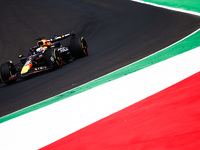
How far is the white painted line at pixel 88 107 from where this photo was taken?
4.07 m

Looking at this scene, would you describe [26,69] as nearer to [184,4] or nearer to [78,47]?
[78,47]

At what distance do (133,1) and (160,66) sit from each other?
14190 millimetres

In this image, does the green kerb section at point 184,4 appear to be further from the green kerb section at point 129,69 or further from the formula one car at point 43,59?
the green kerb section at point 129,69

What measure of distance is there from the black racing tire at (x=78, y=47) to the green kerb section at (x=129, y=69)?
3600mm

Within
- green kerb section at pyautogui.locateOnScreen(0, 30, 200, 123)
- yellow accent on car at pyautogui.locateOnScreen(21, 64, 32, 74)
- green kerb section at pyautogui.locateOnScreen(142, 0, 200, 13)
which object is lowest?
green kerb section at pyautogui.locateOnScreen(0, 30, 200, 123)

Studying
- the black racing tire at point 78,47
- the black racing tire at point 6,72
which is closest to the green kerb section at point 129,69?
the black racing tire at point 78,47

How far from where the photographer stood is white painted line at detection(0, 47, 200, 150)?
407cm

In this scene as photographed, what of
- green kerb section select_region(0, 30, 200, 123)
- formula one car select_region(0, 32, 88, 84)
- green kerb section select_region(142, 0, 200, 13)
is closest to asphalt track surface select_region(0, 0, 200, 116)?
formula one car select_region(0, 32, 88, 84)

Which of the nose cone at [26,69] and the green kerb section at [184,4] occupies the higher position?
the green kerb section at [184,4]

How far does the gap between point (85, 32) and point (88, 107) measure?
1127 centimetres

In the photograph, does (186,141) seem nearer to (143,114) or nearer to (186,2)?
(143,114)

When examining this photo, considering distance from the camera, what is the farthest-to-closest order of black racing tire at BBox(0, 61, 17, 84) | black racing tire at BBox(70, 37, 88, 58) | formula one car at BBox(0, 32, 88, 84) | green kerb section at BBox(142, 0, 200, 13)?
green kerb section at BBox(142, 0, 200, 13) < black racing tire at BBox(70, 37, 88, 58) < black racing tire at BBox(0, 61, 17, 84) < formula one car at BBox(0, 32, 88, 84)

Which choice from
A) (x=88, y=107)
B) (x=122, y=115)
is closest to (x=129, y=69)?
(x=88, y=107)

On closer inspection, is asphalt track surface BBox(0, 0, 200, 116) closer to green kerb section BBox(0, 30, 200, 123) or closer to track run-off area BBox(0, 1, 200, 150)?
green kerb section BBox(0, 30, 200, 123)
